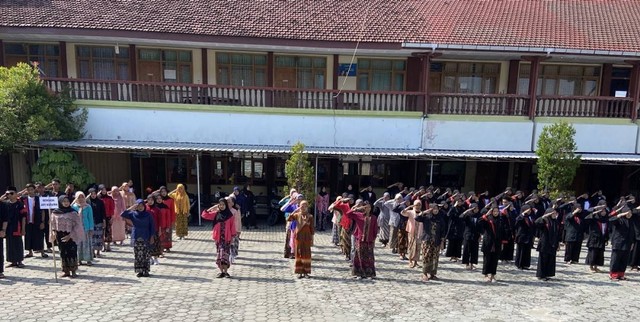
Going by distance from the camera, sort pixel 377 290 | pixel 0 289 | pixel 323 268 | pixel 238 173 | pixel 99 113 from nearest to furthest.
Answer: pixel 0 289 < pixel 377 290 < pixel 323 268 < pixel 99 113 < pixel 238 173

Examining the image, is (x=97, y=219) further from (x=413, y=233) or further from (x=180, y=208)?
(x=413, y=233)

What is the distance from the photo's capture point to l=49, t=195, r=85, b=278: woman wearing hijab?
7.49 meters

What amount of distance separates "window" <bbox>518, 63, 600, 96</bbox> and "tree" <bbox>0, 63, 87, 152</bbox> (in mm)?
14896

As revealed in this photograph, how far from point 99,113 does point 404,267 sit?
1017 centimetres

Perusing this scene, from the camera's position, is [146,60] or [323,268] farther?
[146,60]

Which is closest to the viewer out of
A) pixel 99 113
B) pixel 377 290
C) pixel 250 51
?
pixel 377 290

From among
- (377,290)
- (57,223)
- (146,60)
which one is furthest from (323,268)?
(146,60)

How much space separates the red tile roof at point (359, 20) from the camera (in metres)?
12.9

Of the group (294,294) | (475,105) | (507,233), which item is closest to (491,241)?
(507,233)

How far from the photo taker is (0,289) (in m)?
7.07

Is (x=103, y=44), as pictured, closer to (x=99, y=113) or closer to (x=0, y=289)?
(x=99, y=113)

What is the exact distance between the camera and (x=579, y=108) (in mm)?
13578

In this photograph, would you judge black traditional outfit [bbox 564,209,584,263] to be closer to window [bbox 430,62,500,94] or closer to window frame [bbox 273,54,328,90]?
window [bbox 430,62,500,94]

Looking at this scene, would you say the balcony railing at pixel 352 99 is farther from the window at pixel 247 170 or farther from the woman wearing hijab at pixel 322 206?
the woman wearing hijab at pixel 322 206
